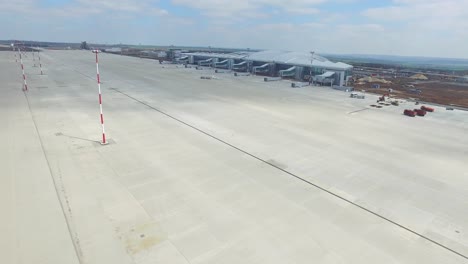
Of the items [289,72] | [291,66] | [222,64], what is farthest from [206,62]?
[289,72]

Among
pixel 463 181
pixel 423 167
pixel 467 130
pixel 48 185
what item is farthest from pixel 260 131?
pixel 467 130

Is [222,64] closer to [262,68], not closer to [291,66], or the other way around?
[262,68]

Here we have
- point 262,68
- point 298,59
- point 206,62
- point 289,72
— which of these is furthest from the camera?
point 206,62

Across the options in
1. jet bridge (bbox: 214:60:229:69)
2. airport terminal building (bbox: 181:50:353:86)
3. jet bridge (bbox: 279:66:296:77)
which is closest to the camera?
airport terminal building (bbox: 181:50:353:86)

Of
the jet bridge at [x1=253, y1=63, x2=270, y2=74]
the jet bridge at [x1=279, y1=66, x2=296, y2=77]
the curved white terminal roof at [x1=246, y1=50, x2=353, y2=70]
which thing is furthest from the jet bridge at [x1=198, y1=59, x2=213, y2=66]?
the jet bridge at [x1=279, y1=66, x2=296, y2=77]

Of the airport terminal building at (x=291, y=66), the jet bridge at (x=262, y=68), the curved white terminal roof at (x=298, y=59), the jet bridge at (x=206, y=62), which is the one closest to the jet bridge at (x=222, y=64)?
the airport terminal building at (x=291, y=66)

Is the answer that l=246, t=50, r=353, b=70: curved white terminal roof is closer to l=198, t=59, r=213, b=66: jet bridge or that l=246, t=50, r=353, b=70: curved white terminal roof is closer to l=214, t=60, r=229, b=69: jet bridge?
l=214, t=60, r=229, b=69: jet bridge

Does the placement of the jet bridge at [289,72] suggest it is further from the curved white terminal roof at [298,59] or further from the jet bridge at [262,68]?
the jet bridge at [262,68]

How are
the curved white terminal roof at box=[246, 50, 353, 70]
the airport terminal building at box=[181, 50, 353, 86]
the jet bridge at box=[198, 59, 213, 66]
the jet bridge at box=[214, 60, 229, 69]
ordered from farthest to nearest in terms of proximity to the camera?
the jet bridge at box=[198, 59, 213, 66], the jet bridge at box=[214, 60, 229, 69], the curved white terminal roof at box=[246, 50, 353, 70], the airport terminal building at box=[181, 50, 353, 86]
